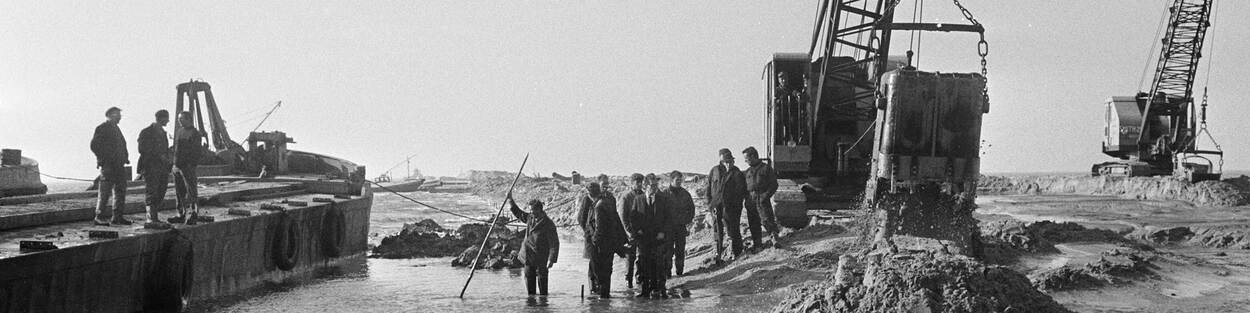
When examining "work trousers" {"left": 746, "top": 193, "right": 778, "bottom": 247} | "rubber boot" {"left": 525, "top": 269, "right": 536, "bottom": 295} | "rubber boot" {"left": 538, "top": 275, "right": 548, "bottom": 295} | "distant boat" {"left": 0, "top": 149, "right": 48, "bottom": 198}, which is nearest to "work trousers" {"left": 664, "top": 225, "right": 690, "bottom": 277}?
"work trousers" {"left": 746, "top": 193, "right": 778, "bottom": 247}

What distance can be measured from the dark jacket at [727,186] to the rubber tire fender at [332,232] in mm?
8670

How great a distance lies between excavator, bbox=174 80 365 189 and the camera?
107 feet

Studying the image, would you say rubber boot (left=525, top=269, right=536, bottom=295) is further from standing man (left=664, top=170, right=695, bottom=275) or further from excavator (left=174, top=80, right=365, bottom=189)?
excavator (left=174, top=80, right=365, bottom=189)

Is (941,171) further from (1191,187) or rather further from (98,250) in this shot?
(1191,187)

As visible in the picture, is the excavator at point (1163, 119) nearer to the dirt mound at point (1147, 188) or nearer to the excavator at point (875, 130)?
the dirt mound at point (1147, 188)

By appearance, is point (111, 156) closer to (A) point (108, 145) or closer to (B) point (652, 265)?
(A) point (108, 145)

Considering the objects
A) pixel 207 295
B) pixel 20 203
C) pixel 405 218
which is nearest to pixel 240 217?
pixel 207 295

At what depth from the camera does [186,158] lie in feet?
48.7

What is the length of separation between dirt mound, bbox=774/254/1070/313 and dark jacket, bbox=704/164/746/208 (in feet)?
18.8

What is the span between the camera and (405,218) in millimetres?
38969

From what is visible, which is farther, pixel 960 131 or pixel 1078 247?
pixel 1078 247

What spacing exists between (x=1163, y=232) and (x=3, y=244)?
18967 mm

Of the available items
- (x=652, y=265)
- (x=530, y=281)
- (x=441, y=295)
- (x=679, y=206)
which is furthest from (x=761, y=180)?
(x=441, y=295)

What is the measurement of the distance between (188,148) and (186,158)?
170mm
